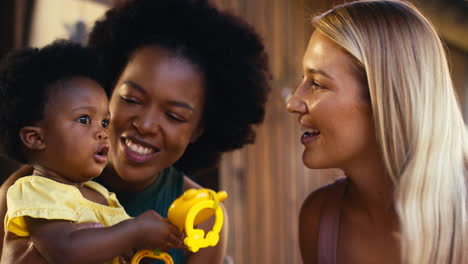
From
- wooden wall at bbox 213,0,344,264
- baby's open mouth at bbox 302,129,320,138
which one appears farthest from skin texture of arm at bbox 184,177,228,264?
wooden wall at bbox 213,0,344,264

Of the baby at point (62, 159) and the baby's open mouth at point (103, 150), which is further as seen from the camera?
the baby's open mouth at point (103, 150)

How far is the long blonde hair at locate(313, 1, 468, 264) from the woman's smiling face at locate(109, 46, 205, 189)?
0.66m

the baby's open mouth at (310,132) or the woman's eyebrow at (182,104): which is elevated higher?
the woman's eyebrow at (182,104)

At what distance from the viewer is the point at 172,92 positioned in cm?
224

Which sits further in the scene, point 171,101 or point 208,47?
point 208,47

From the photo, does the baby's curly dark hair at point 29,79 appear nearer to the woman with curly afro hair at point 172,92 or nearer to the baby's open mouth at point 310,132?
the woman with curly afro hair at point 172,92

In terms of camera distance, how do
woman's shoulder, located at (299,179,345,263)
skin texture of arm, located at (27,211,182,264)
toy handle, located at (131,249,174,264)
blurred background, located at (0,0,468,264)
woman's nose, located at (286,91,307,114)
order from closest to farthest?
skin texture of arm, located at (27,211,182,264) → toy handle, located at (131,249,174,264) → woman's nose, located at (286,91,307,114) → woman's shoulder, located at (299,179,345,263) → blurred background, located at (0,0,468,264)

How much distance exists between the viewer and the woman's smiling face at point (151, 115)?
2193 mm

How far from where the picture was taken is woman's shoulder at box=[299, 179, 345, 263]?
8.10 ft

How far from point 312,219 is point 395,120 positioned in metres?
0.67

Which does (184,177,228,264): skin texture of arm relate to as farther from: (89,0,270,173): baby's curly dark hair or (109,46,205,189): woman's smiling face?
(89,0,270,173): baby's curly dark hair

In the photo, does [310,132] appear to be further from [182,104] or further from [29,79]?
[29,79]

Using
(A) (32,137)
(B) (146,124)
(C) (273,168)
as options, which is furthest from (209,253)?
(C) (273,168)

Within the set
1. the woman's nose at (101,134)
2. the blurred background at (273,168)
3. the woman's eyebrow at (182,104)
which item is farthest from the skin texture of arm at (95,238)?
the blurred background at (273,168)
